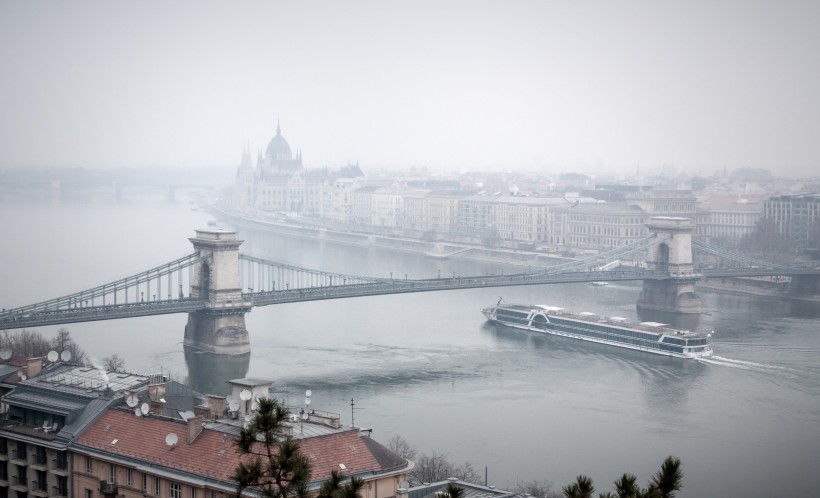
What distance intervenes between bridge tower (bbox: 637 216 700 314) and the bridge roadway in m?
0.17

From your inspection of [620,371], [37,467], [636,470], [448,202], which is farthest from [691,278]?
[448,202]

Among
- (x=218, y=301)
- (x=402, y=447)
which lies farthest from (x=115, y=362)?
(x=402, y=447)

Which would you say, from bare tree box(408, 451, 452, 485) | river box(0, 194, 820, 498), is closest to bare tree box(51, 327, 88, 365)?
river box(0, 194, 820, 498)

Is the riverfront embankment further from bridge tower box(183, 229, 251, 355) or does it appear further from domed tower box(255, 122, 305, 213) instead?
bridge tower box(183, 229, 251, 355)

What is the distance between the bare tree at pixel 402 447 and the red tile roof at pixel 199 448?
3.96 metres

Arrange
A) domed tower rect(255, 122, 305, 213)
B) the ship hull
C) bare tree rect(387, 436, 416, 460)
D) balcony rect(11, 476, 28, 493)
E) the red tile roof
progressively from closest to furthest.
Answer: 1. the red tile roof
2. balcony rect(11, 476, 28, 493)
3. bare tree rect(387, 436, 416, 460)
4. the ship hull
5. domed tower rect(255, 122, 305, 213)

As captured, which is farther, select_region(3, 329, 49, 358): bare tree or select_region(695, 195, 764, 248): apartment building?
select_region(695, 195, 764, 248): apartment building

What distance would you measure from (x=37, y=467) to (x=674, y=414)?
9.67m

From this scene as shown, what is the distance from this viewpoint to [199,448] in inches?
346

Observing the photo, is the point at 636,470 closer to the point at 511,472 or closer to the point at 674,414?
the point at 511,472

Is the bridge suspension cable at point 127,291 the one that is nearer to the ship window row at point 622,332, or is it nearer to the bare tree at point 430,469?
the ship window row at point 622,332

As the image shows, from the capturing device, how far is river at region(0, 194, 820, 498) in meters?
14.6

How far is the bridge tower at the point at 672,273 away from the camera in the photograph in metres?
29.2

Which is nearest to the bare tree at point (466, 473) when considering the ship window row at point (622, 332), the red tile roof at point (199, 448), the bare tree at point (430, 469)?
the bare tree at point (430, 469)
